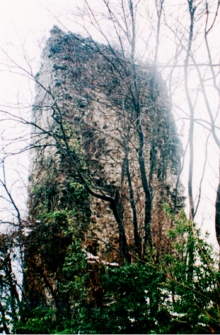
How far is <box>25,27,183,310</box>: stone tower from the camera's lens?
4375 millimetres

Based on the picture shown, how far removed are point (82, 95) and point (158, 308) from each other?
548 centimetres

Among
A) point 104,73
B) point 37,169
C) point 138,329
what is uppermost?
point 104,73

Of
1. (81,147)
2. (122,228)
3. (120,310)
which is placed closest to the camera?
(120,310)

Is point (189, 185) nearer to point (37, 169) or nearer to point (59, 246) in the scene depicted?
point (59, 246)

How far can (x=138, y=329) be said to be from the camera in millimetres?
2625

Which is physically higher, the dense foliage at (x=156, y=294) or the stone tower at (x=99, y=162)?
the stone tower at (x=99, y=162)

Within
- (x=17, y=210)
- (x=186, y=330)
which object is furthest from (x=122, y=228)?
(x=17, y=210)

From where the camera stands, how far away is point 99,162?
221 inches

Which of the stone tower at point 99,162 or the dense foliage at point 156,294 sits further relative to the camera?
the stone tower at point 99,162

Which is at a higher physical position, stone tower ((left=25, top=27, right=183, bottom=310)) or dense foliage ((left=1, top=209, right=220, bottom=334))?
stone tower ((left=25, top=27, right=183, bottom=310))

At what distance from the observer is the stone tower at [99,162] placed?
14.4 feet

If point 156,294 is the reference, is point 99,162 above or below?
above

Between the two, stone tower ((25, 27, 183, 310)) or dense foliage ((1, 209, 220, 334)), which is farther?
stone tower ((25, 27, 183, 310))

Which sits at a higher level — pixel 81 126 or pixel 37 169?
pixel 81 126
